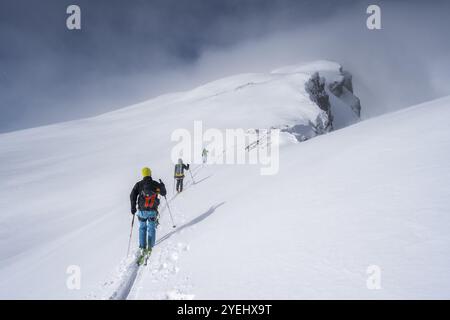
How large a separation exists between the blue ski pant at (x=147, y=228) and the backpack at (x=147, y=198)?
13 centimetres

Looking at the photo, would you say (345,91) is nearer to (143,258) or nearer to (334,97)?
(334,97)

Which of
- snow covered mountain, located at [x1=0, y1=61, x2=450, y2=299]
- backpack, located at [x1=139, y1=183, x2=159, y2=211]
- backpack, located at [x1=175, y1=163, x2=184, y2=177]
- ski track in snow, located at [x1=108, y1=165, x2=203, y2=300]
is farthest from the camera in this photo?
backpack, located at [x1=175, y1=163, x2=184, y2=177]

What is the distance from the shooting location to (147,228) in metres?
6.88

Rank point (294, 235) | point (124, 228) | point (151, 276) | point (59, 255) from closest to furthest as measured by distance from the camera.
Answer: point (294, 235), point (151, 276), point (59, 255), point (124, 228)

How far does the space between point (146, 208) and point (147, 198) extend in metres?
0.26

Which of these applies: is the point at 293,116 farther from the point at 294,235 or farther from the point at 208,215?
the point at 294,235

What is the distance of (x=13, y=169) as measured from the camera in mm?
29047

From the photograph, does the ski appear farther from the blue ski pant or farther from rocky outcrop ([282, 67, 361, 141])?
rocky outcrop ([282, 67, 361, 141])

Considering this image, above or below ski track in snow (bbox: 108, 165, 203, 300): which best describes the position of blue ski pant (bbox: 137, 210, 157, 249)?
above

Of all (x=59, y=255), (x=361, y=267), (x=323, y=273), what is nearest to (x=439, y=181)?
(x=361, y=267)

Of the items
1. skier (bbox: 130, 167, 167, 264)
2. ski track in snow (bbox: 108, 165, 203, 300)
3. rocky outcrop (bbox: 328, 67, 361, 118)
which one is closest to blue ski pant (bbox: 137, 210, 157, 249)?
skier (bbox: 130, 167, 167, 264)

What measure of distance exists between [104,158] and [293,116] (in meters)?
28.7

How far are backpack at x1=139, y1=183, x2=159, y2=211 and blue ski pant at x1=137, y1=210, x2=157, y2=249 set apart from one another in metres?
0.13

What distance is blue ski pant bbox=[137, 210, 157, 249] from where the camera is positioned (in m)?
6.68
